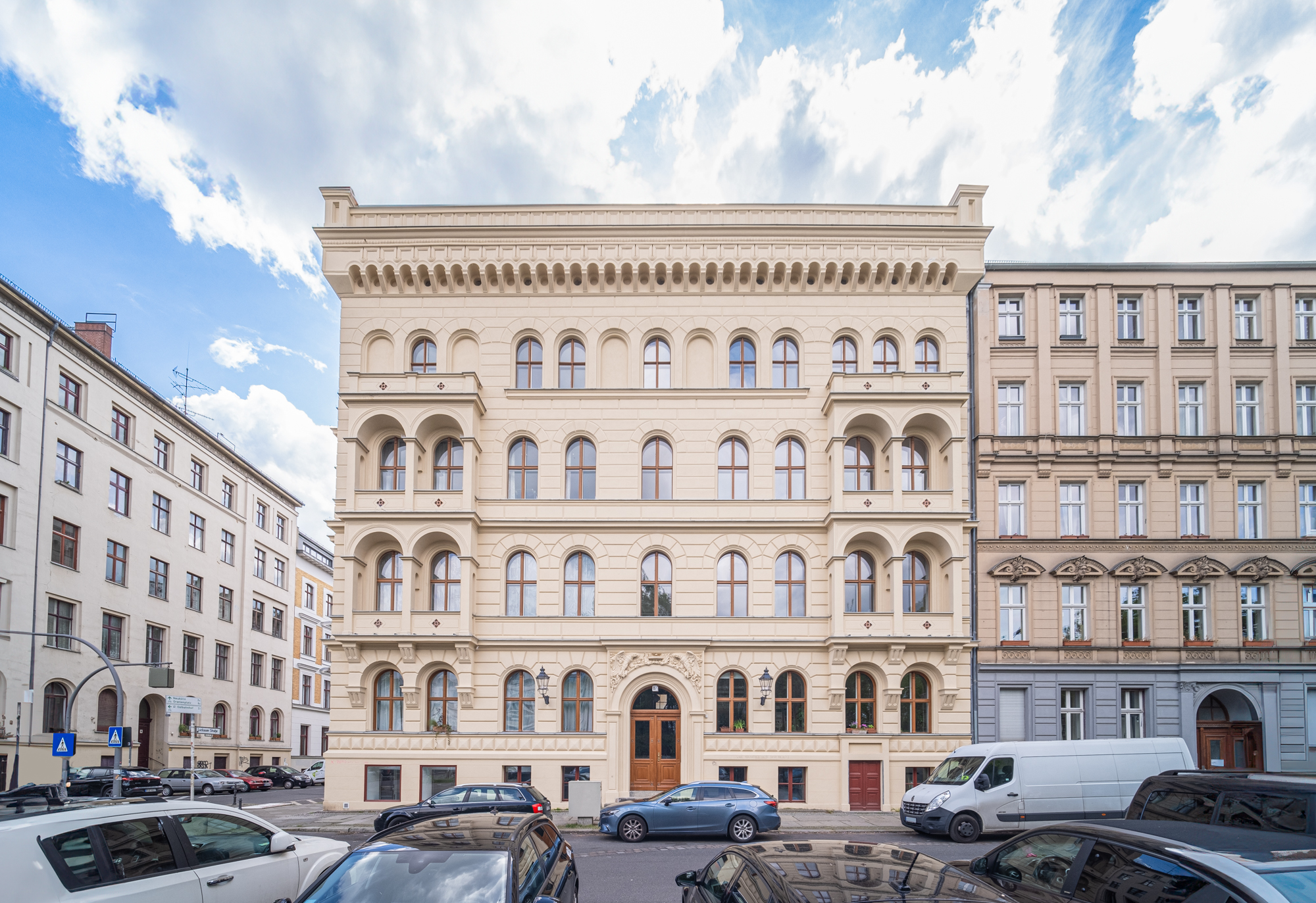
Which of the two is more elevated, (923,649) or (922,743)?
(923,649)

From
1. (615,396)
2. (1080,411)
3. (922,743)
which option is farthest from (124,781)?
(1080,411)

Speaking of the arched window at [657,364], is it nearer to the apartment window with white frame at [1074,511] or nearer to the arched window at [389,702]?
the arched window at [389,702]

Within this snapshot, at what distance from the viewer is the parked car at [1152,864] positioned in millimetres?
5887

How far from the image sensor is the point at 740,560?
26.1 meters

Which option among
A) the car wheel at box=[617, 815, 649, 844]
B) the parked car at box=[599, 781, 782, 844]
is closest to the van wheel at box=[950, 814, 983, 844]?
the parked car at box=[599, 781, 782, 844]

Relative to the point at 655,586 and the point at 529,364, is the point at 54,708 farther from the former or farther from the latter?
the point at 655,586

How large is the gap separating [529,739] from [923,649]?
1192 centimetres

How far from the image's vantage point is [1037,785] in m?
19.3

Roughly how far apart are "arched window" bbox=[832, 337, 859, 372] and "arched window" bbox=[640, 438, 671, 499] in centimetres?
604

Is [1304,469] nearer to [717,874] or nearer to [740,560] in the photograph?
[740,560]

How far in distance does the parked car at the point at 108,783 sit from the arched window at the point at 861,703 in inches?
894

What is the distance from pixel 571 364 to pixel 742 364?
552 cm

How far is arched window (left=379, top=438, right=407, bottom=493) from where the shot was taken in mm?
26656

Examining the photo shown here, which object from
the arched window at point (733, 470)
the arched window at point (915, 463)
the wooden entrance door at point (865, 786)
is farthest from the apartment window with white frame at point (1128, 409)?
the wooden entrance door at point (865, 786)
